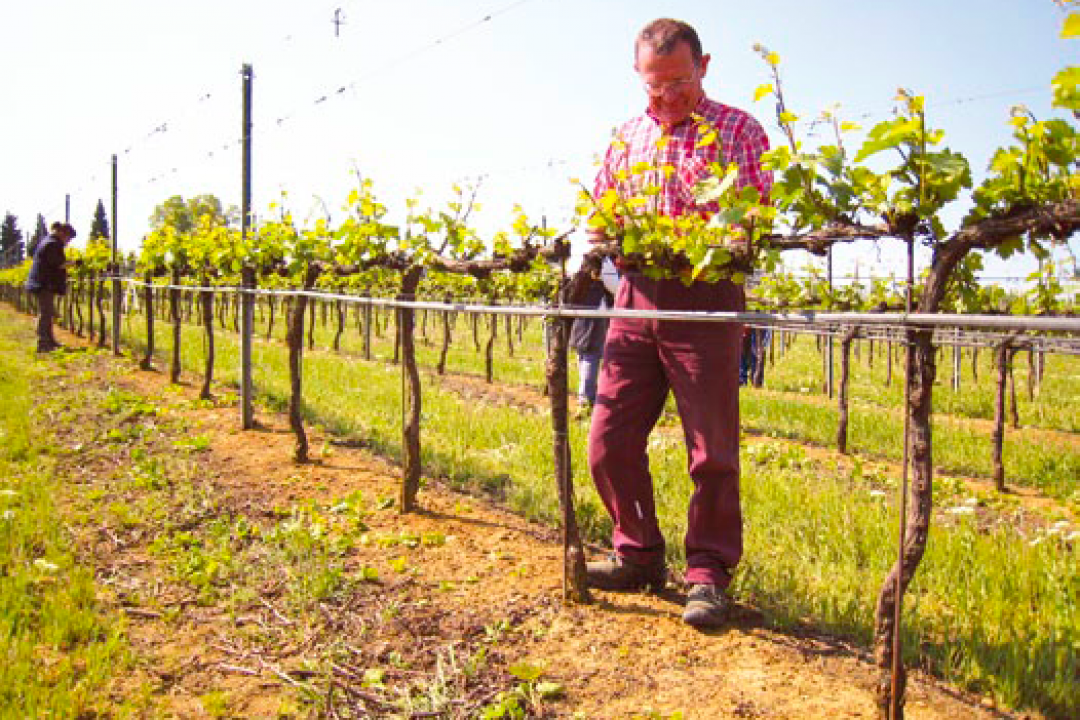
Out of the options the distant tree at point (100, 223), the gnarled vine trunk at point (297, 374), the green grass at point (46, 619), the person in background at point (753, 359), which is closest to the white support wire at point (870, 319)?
the green grass at point (46, 619)

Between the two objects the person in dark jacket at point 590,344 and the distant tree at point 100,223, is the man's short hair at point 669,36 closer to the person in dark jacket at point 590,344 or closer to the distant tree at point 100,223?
the person in dark jacket at point 590,344

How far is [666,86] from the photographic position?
9.98ft

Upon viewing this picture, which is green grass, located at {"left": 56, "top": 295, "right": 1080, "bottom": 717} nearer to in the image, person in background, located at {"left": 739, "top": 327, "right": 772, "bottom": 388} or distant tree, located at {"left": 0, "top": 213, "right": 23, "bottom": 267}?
person in background, located at {"left": 739, "top": 327, "right": 772, "bottom": 388}

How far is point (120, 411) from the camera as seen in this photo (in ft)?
24.5

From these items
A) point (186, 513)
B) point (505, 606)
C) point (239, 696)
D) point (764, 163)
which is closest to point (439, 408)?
point (186, 513)

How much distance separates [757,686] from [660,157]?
191 centimetres

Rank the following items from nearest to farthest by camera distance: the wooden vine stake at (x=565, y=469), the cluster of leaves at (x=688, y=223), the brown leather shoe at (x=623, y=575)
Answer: the cluster of leaves at (x=688, y=223) < the wooden vine stake at (x=565, y=469) < the brown leather shoe at (x=623, y=575)

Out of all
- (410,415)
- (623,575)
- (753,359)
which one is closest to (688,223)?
(623,575)

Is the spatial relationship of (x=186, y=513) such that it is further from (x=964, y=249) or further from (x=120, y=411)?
(x=964, y=249)

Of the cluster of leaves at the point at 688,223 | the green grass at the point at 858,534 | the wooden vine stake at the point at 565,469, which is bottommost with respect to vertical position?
the green grass at the point at 858,534

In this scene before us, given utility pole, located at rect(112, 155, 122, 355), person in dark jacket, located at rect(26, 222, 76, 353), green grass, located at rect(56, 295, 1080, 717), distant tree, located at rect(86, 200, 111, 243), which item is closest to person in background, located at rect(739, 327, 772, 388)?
green grass, located at rect(56, 295, 1080, 717)

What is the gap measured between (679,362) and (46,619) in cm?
259

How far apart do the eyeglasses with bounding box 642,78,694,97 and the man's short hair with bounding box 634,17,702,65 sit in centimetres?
9

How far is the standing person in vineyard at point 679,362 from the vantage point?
300 centimetres
